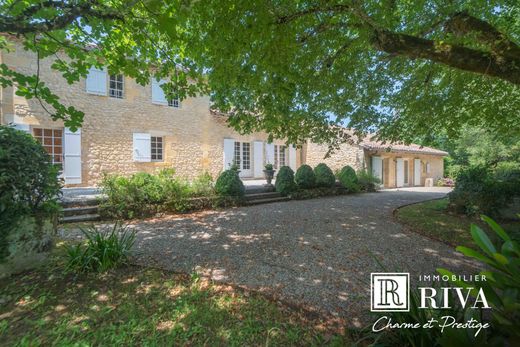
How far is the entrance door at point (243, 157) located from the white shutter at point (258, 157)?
14.0 inches

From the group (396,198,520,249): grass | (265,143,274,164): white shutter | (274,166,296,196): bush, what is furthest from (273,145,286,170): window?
(396,198,520,249): grass

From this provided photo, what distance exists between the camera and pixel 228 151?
13.3 metres

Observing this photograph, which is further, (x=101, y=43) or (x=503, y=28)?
(x=503, y=28)

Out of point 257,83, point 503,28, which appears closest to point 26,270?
point 257,83

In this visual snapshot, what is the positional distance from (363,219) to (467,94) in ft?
12.8

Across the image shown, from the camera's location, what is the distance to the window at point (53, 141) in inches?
348

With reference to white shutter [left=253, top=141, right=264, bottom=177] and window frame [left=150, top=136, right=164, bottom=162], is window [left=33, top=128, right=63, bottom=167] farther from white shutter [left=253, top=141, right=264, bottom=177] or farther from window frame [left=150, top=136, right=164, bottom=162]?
white shutter [left=253, top=141, right=264, bottom=177]

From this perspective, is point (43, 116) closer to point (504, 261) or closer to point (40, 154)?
point (40, 154)

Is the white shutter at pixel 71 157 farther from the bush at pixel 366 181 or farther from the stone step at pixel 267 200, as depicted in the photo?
the bush at pixel 366 181

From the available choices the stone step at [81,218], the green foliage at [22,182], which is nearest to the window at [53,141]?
the stone step at [81,218]

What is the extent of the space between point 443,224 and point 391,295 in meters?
5.03

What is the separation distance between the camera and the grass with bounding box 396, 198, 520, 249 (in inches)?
195

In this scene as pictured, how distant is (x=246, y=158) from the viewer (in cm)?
1425

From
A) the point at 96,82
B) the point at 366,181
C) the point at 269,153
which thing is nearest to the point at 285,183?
the point at 269,153
